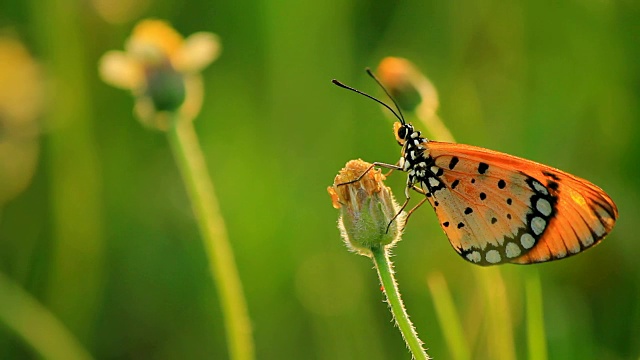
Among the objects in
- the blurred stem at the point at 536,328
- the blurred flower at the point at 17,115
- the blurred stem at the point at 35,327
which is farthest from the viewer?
the blurred flower at the point at 17,115

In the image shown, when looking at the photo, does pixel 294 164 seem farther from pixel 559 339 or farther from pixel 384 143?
pixel 559 339

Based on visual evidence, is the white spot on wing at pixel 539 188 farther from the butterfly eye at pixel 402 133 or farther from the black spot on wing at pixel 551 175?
the butterfly eye at pixel 402 133

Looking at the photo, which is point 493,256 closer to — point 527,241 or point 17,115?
point 527,241

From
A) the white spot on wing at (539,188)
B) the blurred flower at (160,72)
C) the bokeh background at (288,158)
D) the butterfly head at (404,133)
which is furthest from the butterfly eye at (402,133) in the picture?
the bokeh background at (288,158)

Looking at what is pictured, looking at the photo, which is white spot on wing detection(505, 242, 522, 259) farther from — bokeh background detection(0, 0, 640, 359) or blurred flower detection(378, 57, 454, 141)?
bokeh background detection(0, 0, 640, 359)

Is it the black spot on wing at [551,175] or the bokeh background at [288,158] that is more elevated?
the bokeh background at [288,158]

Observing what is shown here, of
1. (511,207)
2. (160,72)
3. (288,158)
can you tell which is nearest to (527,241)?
(511,207)
